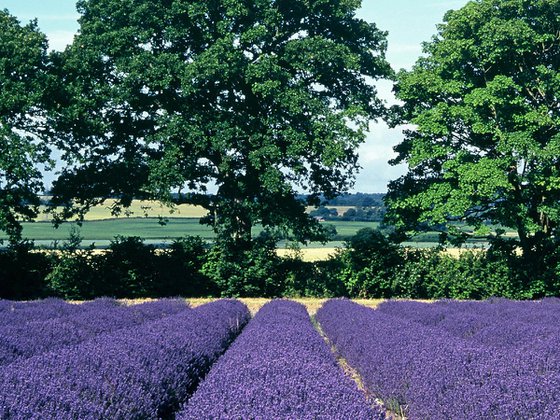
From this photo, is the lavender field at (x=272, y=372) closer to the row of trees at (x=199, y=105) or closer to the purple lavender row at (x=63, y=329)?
the purple lavender row at (x=63, y=329)

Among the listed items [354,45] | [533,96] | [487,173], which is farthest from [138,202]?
[533,96]

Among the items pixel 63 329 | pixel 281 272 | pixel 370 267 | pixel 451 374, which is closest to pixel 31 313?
pixel 63 329

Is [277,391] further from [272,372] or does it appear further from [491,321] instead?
[491,321]

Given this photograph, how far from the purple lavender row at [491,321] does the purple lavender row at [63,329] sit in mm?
5455

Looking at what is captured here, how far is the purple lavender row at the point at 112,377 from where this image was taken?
15.5ft

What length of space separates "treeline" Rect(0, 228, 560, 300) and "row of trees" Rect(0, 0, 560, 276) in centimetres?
93

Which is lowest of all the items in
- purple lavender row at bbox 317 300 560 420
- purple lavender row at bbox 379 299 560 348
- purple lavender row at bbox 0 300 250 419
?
purple lavender row at bbox 379 299 560 348

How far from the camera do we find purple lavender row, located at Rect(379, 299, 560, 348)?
968cm

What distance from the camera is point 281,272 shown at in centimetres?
2255

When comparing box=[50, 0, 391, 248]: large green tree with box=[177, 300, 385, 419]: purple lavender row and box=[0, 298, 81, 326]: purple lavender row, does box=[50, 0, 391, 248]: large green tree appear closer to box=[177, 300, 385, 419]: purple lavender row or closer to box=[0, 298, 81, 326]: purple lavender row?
box=[0, 298, 81, 326]: purple lavender row

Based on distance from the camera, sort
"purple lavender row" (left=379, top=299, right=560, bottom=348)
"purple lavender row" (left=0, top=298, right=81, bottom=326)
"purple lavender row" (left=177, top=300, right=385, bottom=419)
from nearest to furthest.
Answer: "purple lavender row" (left=177, top=300, right=385, bottom=419) < "purple lavender row" (left=379, top=299, right=560, bottom=348) < "purple lavender row" (left=0, top=298, right=81, bottom=326)

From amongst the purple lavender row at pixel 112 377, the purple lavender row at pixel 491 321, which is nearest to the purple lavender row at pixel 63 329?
the purple lavender row at pixel 112 377

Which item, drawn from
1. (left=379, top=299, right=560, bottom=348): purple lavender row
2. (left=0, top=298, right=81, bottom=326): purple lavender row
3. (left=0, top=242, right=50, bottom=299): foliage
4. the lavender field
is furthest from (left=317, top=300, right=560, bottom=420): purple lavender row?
(left=0, top=242, right=50, bottom=299): foliage

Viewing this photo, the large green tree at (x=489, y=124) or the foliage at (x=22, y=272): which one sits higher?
the large green tree at (x=489, y=124)
